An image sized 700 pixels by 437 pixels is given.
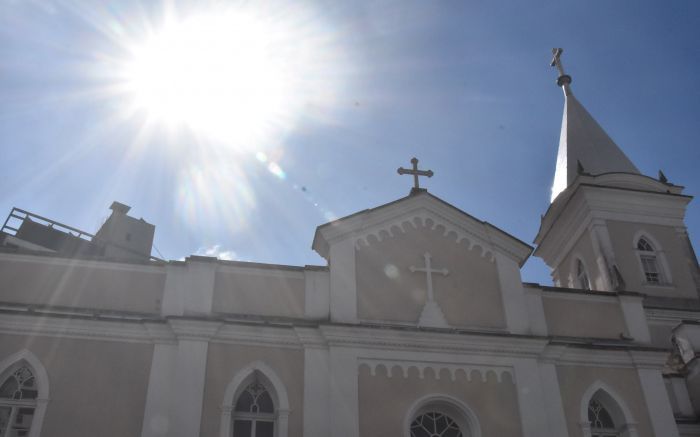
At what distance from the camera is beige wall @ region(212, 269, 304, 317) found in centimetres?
1548

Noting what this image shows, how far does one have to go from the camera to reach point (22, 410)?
13.5 metres

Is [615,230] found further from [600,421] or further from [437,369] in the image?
[437,369]

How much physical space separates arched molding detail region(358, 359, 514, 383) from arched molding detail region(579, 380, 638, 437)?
1.73m

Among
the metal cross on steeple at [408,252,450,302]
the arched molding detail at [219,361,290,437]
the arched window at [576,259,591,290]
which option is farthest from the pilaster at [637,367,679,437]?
the arched molding detail at [219,361,290,437]

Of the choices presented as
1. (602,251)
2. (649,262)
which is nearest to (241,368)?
(602,251)

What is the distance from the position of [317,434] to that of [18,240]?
687 inches

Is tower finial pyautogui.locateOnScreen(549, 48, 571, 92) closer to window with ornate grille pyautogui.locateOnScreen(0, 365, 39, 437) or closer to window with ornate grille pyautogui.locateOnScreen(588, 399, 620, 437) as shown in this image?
window with ornate grille pyautogui.locateOnScreen(588, 399, 620, 437)

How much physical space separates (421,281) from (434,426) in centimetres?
331

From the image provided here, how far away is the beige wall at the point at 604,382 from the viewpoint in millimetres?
15633

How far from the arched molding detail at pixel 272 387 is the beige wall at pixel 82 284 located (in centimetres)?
237

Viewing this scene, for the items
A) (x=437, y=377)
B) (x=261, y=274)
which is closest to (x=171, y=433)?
(x=261, y=274)

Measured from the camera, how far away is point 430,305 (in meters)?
16.3

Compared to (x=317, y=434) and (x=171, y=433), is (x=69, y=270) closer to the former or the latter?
(x=171, y=433)

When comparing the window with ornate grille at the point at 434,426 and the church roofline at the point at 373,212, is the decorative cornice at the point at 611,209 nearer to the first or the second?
the church roofline at the point at 373,212
